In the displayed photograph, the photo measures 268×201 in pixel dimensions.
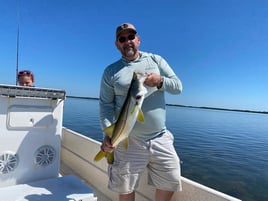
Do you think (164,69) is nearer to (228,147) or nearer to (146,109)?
(146,109)

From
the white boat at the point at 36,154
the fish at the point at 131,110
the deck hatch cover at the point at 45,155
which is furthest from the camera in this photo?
the deck hatch cover at the point at 45,155

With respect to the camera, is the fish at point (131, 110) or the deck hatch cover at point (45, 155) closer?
the fish at point (131, 110)

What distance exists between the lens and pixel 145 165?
187cm

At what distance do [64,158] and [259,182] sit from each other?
24.5 ft

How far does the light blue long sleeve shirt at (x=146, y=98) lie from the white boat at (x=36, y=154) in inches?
23.9

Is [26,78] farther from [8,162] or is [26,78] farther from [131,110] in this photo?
[131,110]

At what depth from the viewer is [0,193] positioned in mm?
1884

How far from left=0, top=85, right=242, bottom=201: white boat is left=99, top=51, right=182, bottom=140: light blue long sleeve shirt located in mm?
606

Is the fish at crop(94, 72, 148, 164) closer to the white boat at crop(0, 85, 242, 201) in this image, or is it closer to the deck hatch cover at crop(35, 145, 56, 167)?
the white boat at crop(0, 85, 242, 201)

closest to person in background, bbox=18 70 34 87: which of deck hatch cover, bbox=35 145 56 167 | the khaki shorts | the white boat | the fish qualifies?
the white boat

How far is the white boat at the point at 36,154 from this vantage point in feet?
6.35

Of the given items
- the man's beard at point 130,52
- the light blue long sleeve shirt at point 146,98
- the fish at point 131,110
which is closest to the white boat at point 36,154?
the light blue long sleeve shirt at point 146,98

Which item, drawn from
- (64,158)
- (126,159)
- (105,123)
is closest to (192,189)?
(126,159)

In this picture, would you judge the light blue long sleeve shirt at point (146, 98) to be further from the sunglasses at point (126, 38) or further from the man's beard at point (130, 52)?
the sunglasses at point (126, 38)
